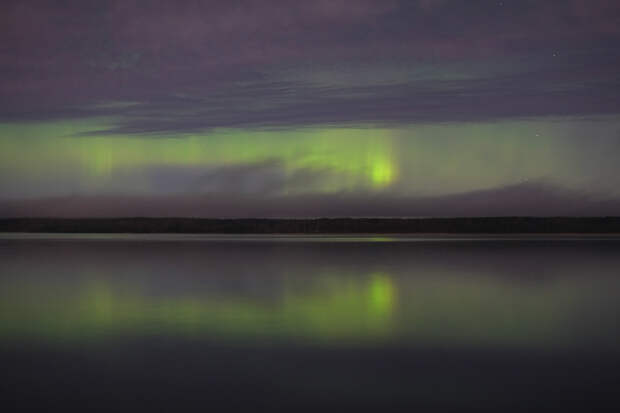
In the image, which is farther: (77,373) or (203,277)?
(203,277)

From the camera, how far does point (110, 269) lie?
1911 cm

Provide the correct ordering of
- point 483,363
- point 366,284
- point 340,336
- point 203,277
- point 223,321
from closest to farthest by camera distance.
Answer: point 483,363 < point 340,336 < point 223,321 < point 366,284 < point 203,277

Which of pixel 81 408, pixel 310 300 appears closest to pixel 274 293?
pixel 310 300

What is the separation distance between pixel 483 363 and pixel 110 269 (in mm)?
14485

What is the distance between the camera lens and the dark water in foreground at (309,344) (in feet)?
18.6

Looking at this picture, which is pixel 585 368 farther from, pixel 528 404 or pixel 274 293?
pixel 274 293

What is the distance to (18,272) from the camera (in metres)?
17.9

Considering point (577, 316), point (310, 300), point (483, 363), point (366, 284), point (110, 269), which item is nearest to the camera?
point (483, 363)

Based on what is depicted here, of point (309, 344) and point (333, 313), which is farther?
point (333, 313)

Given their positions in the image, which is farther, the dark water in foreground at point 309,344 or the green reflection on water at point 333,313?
the green reflection on water at point 333,313

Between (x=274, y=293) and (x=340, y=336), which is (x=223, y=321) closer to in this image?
(x=340, y=336)

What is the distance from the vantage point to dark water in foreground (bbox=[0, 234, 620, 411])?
18.6 ft

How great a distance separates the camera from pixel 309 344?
26.2ft

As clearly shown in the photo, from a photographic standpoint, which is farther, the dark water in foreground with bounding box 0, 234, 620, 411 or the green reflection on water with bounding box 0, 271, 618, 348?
the green reflection on water with bounding box 0, 271, 618, 348
